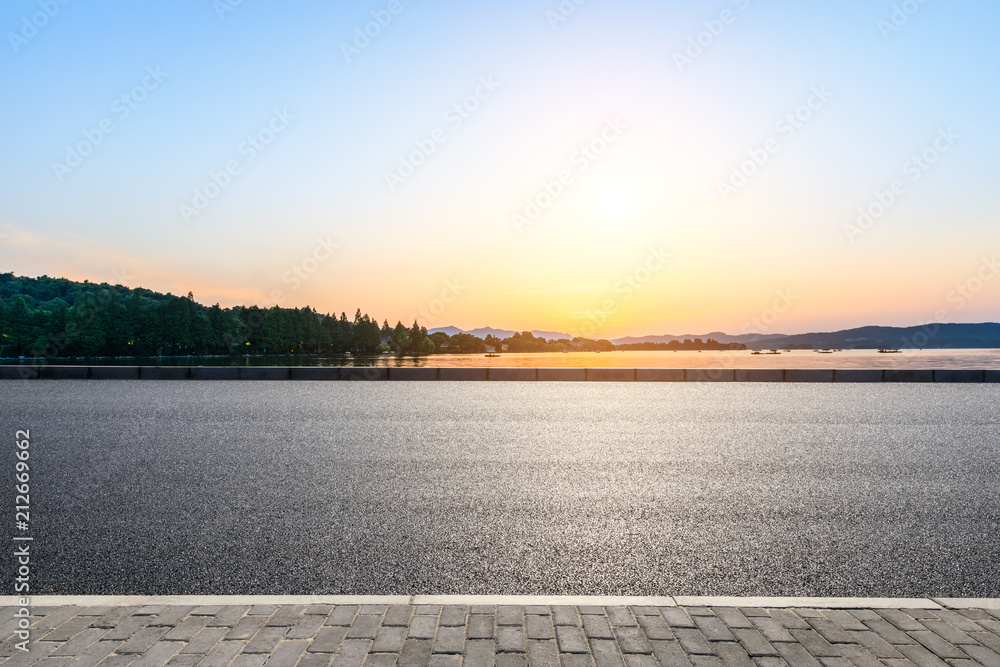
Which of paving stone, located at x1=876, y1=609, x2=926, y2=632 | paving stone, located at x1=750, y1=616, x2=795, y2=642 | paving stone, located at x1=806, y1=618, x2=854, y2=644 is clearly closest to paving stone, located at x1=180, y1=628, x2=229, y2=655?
paving stone, located at x1=750, y1=616, x2=795, y2=642

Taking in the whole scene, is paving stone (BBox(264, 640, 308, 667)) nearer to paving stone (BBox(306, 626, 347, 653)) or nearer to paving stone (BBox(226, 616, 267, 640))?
paving stone (BBox(306, 626, 347, 653))

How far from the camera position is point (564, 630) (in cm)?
330

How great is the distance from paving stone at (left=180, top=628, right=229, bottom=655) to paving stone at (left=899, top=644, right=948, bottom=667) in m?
3.54

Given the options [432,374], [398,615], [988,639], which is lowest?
[988,639]

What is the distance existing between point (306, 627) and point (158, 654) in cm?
71

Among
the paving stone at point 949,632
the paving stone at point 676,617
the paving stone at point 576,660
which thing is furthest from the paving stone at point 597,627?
the paving stone at point 949,632

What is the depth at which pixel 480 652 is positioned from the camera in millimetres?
3061

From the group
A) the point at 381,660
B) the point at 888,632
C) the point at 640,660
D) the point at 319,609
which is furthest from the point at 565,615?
the point at 888,632

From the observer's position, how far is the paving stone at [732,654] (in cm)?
298

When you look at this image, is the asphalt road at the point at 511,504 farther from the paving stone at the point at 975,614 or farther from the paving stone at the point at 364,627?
the paving stone at the point at 364,627

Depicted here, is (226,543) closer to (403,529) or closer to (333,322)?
(403,529)

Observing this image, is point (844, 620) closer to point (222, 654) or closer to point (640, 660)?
point (640, 660)

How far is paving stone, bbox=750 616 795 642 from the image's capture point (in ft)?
10.6

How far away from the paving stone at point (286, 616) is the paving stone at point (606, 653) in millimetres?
1649
